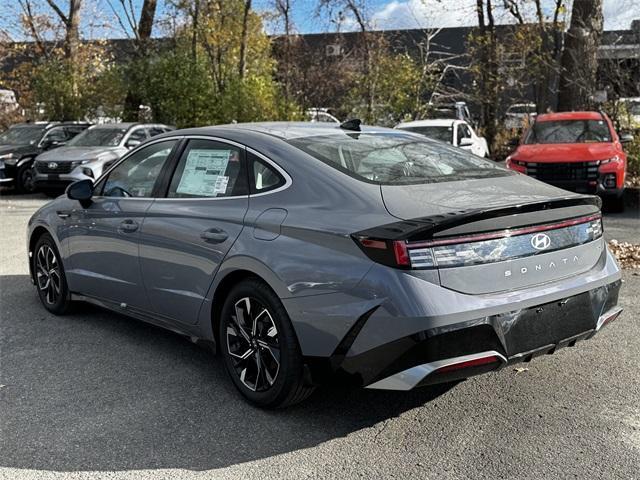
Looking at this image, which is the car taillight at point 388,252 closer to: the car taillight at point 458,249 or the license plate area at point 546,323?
the car taillight at point 458,249

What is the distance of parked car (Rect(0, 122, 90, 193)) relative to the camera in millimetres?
16125

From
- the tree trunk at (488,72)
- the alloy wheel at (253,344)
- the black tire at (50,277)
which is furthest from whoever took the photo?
the tree trunk at (488,72)

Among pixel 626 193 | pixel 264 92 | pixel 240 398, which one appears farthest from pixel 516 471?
pixel 264 92

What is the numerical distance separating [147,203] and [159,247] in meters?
0.41

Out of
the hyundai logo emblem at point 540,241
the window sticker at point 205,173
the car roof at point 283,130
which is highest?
the car roof at point 283,130

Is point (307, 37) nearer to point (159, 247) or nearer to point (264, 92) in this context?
point (264, 92)

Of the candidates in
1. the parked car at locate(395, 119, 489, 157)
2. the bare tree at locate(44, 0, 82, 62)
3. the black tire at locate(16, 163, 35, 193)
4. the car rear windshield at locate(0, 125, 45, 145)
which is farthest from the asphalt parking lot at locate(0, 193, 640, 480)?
the bare tree at locate(44, 0, 82, 62)

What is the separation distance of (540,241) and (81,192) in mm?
3376

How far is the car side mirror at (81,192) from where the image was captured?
5180mm

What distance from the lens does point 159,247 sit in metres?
4.42

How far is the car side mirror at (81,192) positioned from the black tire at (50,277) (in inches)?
27.9

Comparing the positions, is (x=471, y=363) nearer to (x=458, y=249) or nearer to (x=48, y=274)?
(x=458, y=249)

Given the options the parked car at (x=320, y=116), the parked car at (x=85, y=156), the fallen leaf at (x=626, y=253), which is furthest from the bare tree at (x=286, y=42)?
Answer: the fallen leaf at (x=626, y=253)

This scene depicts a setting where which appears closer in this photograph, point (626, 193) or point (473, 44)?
point (626, 193)
